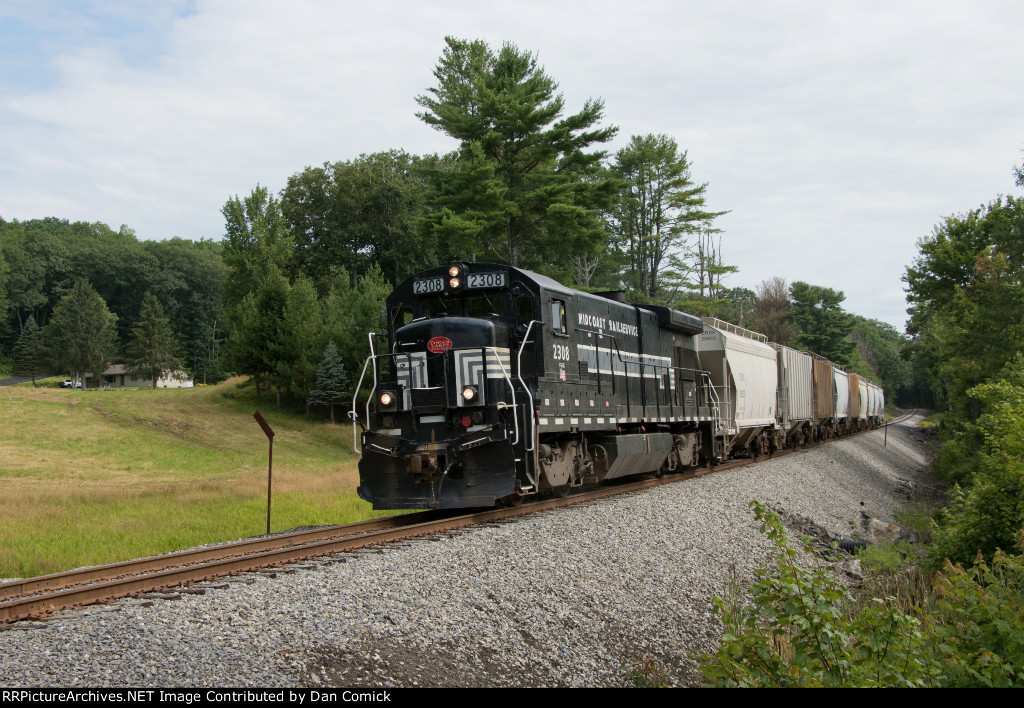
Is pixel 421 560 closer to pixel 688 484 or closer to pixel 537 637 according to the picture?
pixel 537 637

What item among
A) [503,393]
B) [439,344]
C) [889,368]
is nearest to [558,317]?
[503,393]

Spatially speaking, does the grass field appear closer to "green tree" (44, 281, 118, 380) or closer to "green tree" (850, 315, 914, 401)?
"green tree" (44, 281, 118, 380)

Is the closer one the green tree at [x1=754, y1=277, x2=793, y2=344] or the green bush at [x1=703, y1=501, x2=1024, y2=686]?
the green bush at [x1=703, y1=501, x2=1024, y2=686]

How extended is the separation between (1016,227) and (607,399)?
2230 cm

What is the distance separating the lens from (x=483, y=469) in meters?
10.2

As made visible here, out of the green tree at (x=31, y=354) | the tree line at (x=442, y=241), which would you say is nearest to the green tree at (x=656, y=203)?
the tree line at (x=442, y=241)

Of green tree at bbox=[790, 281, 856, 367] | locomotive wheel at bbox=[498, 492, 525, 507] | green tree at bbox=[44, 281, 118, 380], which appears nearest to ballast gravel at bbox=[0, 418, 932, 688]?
locomotive wheel at bbox=[498, 492, 525, 507]

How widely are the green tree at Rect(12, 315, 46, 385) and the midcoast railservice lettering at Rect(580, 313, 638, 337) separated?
262 ft

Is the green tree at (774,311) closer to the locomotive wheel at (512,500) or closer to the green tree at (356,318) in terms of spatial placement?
the green tree at (356,318)

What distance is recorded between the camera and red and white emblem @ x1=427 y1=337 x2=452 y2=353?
1077 centimetres

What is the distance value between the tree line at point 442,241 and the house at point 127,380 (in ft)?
13.2

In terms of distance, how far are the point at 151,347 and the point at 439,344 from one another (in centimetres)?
7463

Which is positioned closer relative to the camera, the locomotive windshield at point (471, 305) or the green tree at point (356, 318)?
the locomotive windshield at point (471, 305)

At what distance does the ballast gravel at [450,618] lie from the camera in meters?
4.61
